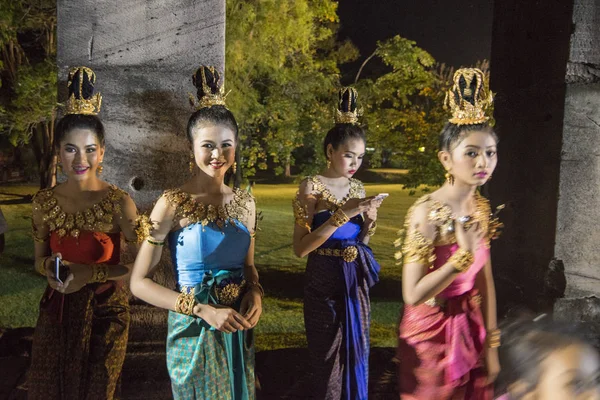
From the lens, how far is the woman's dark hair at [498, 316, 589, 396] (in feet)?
4.96

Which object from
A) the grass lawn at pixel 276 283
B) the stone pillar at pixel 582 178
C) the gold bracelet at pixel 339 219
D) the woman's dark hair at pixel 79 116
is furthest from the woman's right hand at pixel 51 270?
the grass lawn at pixel 276 283

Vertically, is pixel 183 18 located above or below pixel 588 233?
above

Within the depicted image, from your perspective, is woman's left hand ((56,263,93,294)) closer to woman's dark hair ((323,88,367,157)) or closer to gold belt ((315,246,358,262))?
gold belt ((315,246,358,262))

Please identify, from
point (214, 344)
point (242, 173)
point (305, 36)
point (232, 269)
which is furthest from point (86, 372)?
point (305, 36)

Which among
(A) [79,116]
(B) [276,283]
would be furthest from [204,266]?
(B) [276,283]

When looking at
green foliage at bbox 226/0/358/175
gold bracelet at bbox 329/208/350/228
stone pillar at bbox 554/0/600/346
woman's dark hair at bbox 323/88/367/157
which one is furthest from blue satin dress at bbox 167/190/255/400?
green foliage at bbox 226/0/358/175

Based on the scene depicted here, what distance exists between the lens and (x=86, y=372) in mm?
2830

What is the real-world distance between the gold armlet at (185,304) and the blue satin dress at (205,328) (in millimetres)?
77

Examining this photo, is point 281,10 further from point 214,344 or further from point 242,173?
point 214,344

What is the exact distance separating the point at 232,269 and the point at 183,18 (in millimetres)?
1716

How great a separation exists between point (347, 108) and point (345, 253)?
3.12ft

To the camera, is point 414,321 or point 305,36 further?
point 305,36

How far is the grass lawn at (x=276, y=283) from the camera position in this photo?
24.3ft

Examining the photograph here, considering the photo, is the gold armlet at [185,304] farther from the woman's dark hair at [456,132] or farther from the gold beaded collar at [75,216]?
the woman's dark hair at [456,132]
